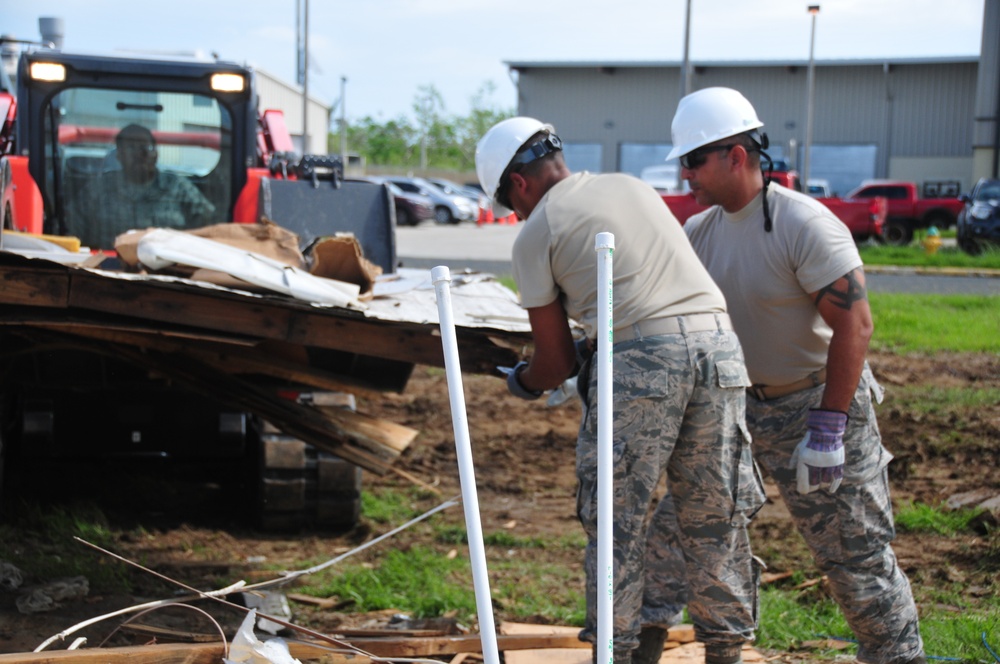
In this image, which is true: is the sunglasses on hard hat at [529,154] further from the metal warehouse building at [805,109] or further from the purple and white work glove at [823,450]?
the metal warehouse building at [805,109]

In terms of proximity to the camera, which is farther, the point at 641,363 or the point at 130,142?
the point at 130,142

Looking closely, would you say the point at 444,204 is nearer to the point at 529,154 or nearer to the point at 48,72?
the point at 48,72

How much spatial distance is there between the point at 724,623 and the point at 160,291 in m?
2.37

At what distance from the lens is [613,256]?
3.46 m

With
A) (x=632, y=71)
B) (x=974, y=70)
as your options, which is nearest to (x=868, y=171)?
(x=974, y=70)

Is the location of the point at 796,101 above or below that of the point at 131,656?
above

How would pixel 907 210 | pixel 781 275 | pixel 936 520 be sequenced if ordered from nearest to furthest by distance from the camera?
pixel 781 275, pixel 936 520, pixel 907 210

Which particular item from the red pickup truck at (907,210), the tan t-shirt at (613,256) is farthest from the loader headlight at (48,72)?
the red pickup truck at (907,210)

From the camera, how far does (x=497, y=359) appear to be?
4.53 metres

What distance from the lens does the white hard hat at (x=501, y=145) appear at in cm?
362

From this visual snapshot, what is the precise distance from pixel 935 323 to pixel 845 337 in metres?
8.26

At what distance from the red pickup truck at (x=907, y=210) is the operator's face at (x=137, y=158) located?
24487 mm

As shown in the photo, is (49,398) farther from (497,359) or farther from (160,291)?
(497,359)

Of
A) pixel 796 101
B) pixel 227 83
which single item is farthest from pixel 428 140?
pixel 227 83
